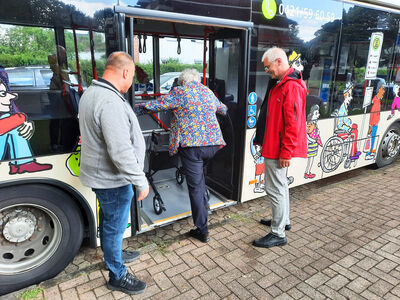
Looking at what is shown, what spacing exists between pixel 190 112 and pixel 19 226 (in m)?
1.73

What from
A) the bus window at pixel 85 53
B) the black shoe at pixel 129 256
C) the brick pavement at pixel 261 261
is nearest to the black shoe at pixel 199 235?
the brick pavement at pixel 261 261

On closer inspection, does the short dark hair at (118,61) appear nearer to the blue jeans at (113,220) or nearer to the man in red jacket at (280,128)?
the blue jeans at (113,220)

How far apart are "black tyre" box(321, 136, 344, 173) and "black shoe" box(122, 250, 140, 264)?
2.94 meters

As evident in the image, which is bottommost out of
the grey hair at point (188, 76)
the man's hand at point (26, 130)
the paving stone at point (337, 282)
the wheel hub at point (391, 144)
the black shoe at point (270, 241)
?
the paving stone at point (337, 282)

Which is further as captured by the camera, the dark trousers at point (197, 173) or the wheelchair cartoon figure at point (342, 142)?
the wheelchair cartoon figure at point (342, 142)

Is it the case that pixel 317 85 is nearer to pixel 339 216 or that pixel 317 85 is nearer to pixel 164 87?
pixel 339 216

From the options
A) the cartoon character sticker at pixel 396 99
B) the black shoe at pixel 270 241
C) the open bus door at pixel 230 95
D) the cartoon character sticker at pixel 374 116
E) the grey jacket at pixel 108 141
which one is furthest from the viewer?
the cartoon character sticker at pixel 396 99

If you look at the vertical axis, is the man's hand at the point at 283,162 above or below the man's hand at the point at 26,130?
below

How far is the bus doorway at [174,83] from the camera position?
3.62 metres

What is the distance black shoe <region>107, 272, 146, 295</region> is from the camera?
2.50 metres

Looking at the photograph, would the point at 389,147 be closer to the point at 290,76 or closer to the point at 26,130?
the point at 290,76

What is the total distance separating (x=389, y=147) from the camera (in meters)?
5.76

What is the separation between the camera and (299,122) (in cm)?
275

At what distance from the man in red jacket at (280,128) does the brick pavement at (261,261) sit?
345mm
